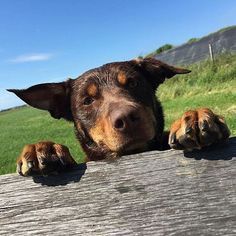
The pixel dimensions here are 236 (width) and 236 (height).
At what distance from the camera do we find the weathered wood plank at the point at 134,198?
96.7 inches

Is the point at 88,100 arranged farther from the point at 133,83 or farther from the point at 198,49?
the point at 198,49

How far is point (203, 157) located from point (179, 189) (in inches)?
8.5

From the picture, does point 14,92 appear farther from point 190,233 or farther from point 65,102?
point 190,233

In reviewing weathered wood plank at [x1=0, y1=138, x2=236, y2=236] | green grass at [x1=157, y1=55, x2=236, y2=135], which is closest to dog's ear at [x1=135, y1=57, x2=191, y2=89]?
weathered wood plank at [x1=0, y1=138, x2=236, y2=236]

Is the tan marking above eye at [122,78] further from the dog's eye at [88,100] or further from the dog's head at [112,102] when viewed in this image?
the dog's eye at [88,100]

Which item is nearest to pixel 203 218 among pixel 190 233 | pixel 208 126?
pixel 190 233

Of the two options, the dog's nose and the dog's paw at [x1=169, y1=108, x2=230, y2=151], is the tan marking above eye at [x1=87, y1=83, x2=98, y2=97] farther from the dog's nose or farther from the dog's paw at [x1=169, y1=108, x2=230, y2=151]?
the dog's paw at [x1=169, y1=108, x2=230, y2=151]

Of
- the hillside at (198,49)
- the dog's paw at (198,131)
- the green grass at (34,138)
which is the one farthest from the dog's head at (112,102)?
the hillside at (198,49)

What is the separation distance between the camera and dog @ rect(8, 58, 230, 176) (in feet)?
9.39

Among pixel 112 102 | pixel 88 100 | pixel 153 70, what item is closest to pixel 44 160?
pixel 112 102

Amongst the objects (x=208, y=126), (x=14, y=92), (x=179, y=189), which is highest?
(x=14, y=92)

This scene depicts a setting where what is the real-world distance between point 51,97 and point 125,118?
1.58 m

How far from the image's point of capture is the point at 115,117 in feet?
12.1

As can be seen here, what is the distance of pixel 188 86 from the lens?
23125mm
